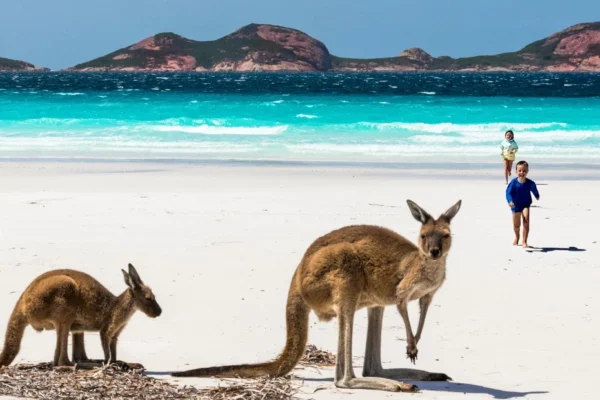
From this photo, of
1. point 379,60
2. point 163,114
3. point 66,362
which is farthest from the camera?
point 379,60

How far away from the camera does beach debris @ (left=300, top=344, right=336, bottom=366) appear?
5750 millimetres

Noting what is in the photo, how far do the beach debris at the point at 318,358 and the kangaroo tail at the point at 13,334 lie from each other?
156 cm

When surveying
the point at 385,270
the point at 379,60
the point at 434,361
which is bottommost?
the point at 434,361

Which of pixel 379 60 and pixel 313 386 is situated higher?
pixel 379 60

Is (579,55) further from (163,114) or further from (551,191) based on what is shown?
(551,191)

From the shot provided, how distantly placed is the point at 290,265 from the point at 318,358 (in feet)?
10.0

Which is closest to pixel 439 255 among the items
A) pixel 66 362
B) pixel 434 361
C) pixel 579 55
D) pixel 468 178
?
pixel 434 361

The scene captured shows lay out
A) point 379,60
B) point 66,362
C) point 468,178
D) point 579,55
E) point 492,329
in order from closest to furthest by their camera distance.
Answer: point 66,362
point 492,329
point 468,178
point 579,55
point 379,60

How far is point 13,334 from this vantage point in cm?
511

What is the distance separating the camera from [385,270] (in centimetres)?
490

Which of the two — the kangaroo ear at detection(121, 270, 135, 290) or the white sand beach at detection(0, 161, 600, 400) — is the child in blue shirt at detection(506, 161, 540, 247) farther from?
the kangaroo ear at detection(121, 270, 135, 290)

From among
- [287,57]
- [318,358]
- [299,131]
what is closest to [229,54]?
[287,57]

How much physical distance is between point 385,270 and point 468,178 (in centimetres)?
1321

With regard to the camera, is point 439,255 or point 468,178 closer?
point 439,255
